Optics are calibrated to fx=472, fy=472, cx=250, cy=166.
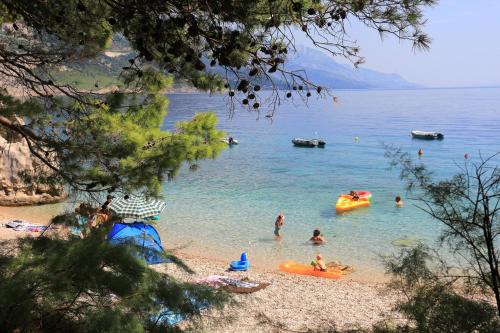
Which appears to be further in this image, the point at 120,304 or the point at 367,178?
the point at 367,178

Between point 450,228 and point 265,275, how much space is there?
7976 millimetres

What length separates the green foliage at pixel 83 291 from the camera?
10.5ft

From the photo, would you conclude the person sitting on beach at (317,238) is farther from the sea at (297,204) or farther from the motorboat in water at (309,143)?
the motorboat in water at (309,143)

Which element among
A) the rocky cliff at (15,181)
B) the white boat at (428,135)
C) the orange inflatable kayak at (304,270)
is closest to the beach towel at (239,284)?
the orange inflatable kayak at (304,270)

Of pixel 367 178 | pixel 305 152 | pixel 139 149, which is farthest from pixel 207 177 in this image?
pixel 139 149

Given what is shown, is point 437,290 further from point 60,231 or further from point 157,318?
A: point 60,231

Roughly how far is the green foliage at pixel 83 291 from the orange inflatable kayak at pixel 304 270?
30.6ft

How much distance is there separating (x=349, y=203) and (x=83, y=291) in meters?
17.3


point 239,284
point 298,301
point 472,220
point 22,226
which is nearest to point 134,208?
point 239,284

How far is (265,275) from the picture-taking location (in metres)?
12.7

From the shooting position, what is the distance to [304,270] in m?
13.4

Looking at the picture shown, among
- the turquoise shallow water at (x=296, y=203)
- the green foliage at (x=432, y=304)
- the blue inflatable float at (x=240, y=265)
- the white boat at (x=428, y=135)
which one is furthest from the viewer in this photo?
the white boat at (x=428, y=135)

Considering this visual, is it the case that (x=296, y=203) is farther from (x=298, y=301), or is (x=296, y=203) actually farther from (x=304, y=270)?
(x=298, y=301)

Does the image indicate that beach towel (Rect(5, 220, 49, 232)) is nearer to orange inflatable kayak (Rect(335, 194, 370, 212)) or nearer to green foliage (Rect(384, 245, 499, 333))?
orange inflatable kayak (Rect(335, 194, 370, 212))
